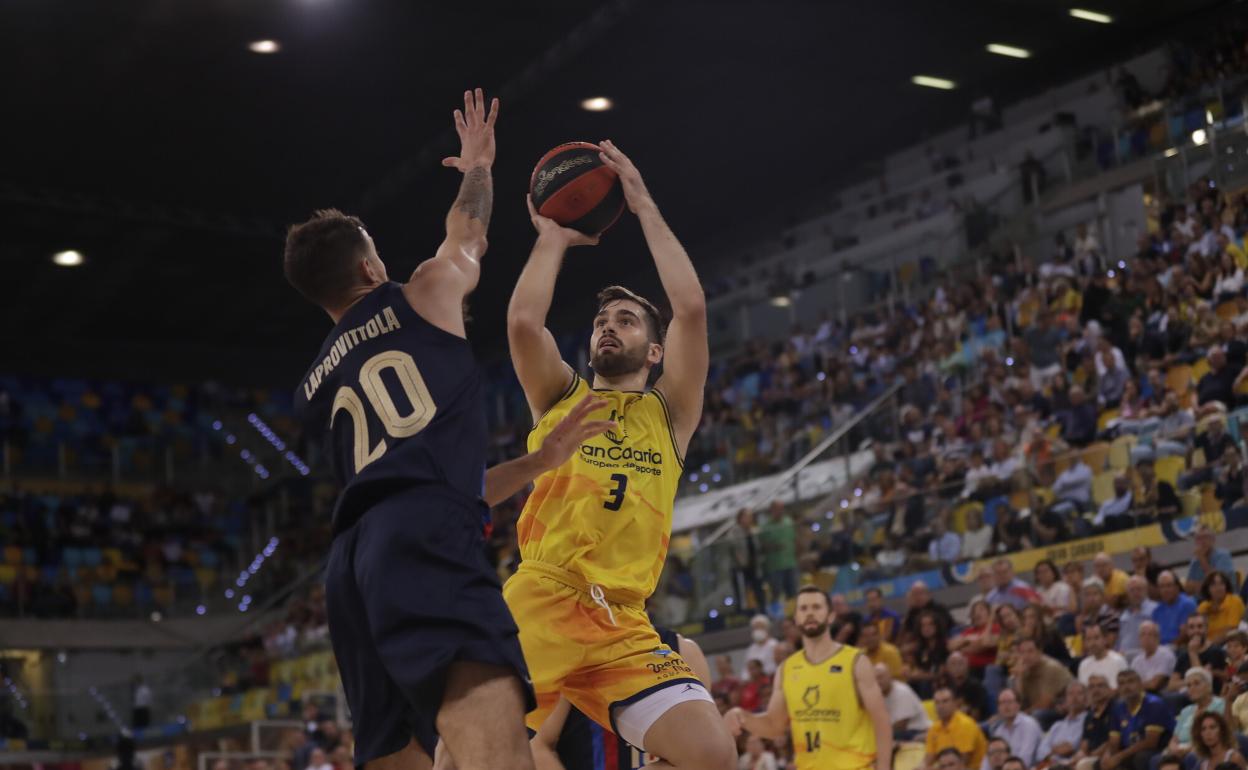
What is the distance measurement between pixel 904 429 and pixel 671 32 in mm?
6881

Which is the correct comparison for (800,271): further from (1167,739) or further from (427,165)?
(1167,739)

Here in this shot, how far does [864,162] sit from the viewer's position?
27.4 m

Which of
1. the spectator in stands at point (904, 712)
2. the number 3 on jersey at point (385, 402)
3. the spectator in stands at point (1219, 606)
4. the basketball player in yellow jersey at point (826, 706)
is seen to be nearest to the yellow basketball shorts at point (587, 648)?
the number 3 on jersey at point (385, 402)

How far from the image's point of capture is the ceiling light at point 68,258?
28016 millimetres

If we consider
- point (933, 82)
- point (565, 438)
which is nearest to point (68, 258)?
point (933, 82)

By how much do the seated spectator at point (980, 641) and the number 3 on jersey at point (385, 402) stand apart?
354 inches

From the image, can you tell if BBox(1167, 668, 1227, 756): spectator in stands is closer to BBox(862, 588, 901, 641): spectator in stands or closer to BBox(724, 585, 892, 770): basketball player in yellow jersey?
BBox(724, 585, 892, 770): basketball player in yellow jersey

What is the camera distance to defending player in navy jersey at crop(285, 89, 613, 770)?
14.0ft

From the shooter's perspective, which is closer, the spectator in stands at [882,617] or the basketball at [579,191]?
the basketball at [579,191]

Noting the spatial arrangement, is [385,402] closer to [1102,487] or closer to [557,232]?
[557,232]

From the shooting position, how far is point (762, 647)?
49.8 ft

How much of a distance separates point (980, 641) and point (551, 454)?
8.48 metres

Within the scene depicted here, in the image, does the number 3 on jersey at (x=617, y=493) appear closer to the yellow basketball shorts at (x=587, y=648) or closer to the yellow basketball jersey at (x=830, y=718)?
the yellow basketball shorts at (x=587, y=648)

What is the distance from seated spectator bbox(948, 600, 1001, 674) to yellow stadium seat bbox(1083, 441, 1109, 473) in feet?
A: 5.84
